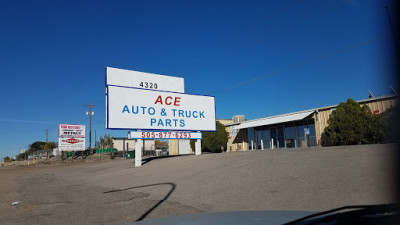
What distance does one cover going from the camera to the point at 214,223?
9.24 feet

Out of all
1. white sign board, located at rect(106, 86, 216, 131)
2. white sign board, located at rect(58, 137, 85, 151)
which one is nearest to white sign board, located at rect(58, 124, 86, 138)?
white sign board, located at rect(58, 137, 85, 151)

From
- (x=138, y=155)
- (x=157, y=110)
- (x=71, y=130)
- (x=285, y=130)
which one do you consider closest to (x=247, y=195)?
(x=138, y=155)

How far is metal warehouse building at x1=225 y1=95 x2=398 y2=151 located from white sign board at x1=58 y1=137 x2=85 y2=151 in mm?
25043

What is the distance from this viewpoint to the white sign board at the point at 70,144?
47.8 m

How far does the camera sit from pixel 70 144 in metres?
48.7

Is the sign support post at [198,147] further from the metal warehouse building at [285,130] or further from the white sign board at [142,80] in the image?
the metal warehouse building at [285,130]

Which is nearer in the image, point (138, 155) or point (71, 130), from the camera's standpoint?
point (138, 155)

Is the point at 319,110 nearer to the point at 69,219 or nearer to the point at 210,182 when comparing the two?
the point at 210,182

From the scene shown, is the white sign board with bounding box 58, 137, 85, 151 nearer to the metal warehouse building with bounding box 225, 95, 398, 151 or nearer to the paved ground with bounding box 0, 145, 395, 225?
the metal warehouse building with bounding box 225, 95, 398, 151

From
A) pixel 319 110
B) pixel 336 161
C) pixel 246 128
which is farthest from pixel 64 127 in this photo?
pixel 336 161

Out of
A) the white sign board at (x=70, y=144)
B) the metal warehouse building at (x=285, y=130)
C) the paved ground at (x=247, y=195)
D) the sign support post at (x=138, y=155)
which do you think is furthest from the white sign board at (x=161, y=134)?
the white sign board at (x=70, y=144)

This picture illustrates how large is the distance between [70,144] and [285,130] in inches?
1339

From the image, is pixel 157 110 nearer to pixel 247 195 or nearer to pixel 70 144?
pixel 247 195

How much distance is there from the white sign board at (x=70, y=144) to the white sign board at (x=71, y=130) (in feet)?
2.12
